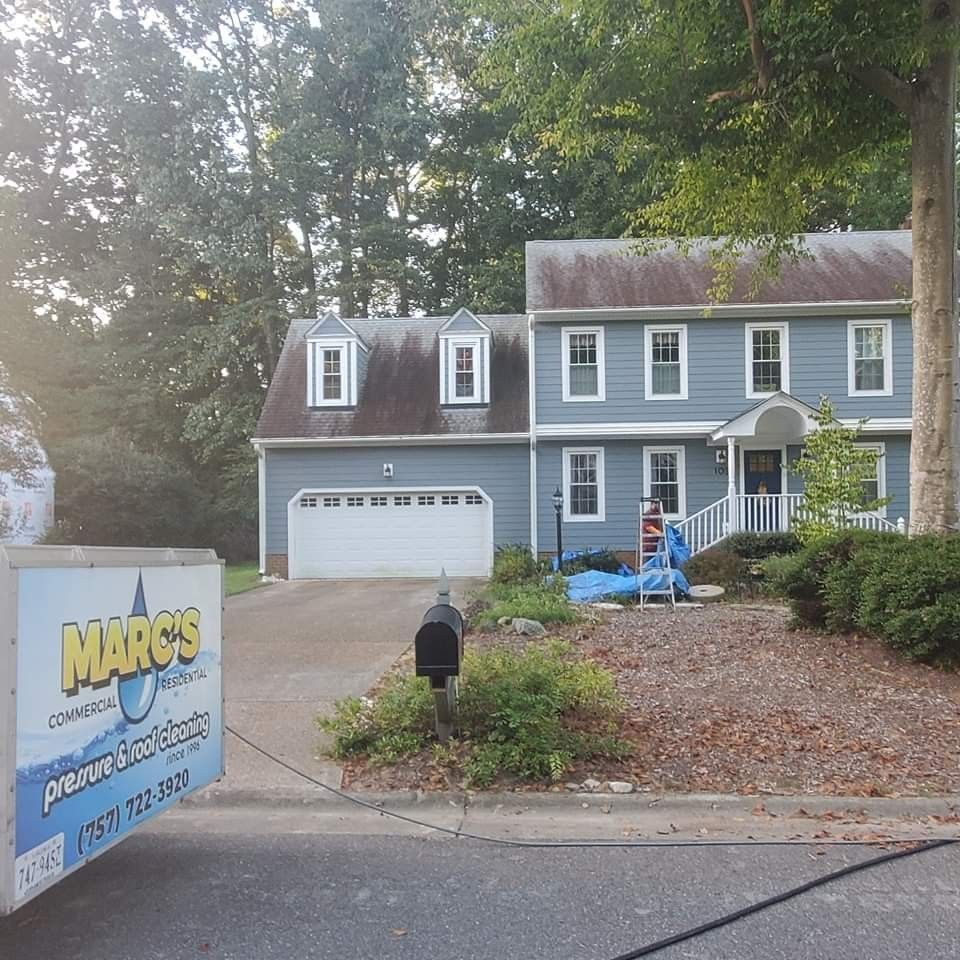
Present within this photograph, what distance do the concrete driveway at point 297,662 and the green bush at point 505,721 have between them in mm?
336

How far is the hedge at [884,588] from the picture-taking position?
694cm

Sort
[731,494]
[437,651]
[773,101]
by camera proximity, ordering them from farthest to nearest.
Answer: [731,494] → [773,101] → [437,651]

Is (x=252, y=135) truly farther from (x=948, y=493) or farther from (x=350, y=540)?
(x=948, y=493)

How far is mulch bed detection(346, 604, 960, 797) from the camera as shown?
4773 millimetres

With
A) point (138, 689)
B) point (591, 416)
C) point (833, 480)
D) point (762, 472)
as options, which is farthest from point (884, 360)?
point (138, 689)

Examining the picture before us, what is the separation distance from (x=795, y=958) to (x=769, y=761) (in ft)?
7.08

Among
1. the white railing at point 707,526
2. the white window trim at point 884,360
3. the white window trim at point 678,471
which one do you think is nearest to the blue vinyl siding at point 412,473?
the white window trim at point 678,471

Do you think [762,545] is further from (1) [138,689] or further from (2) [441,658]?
(1) [138,689]

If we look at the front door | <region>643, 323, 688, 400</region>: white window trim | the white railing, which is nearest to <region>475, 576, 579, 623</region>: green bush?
the white railing

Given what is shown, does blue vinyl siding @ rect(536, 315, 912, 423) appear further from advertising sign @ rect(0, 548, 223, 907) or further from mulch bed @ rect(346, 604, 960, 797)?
advertising sign @ rect(0, 548, 223, 907)

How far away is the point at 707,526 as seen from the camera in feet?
54.2

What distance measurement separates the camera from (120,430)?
26.5 meters

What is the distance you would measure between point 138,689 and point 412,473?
49.1 ft

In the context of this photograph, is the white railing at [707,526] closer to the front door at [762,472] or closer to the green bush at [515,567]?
the front door at [762,472]
